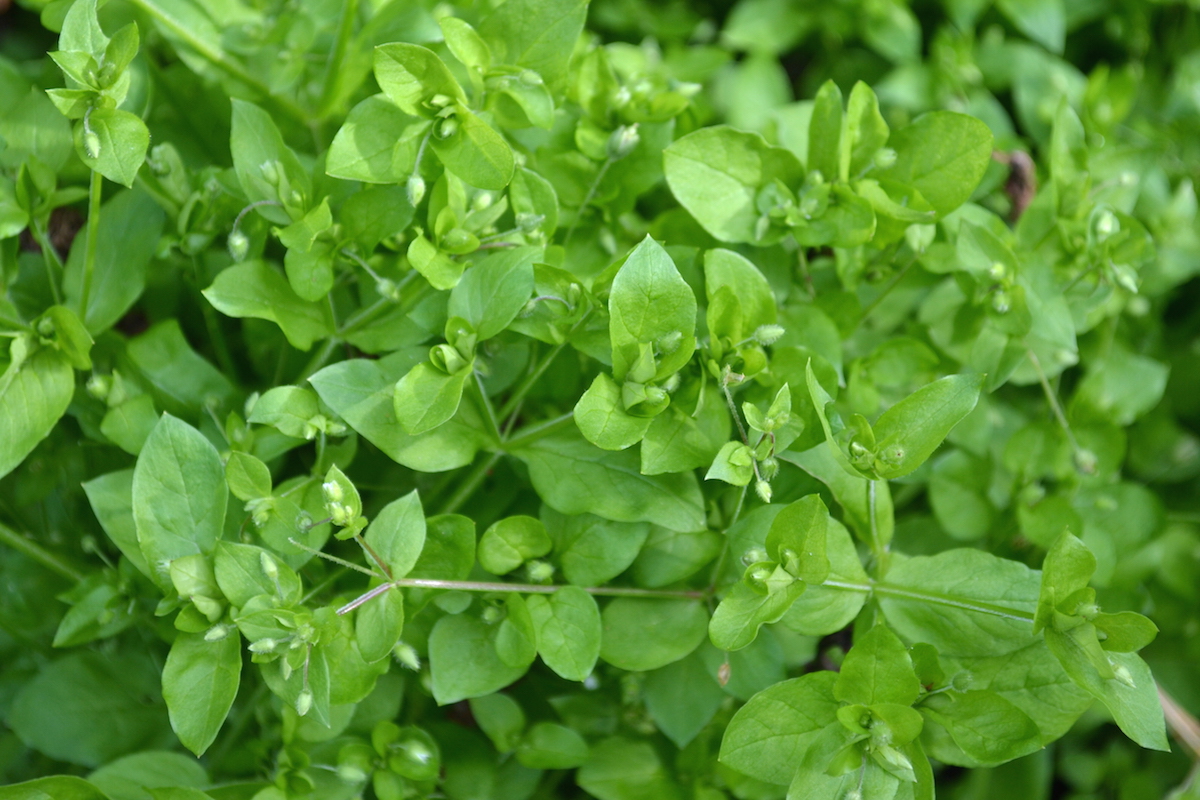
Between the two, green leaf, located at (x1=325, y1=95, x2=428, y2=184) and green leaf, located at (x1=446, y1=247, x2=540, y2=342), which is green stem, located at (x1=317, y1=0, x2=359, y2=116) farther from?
green leaf, located at (x1=446, y1=247, x2=540, y2=342)

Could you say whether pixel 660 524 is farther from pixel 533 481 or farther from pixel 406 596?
pixel 406 596

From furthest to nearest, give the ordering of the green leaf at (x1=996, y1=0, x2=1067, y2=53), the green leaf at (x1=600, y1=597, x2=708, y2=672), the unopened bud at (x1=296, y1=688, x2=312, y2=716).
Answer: the green leaf at (x1=996, y1=0, x2=1067, y2=53) < the green leaf at (x1=600, y1=597, x2=708, y2=672) < the unopened bud at (x1=296, y1=688, x2=312, y2=716)

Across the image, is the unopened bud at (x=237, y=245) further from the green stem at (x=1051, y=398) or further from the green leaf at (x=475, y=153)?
the green stem at (x=1051, y=398)

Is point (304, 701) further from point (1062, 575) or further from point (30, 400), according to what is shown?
point (1062, 575)

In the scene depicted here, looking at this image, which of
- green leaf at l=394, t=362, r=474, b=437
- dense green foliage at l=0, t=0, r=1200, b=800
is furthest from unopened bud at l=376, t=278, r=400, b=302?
green leaf at l=394, t=362, r=474, b=437

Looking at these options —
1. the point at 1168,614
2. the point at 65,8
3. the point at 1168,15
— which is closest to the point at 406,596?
the point at 65,8

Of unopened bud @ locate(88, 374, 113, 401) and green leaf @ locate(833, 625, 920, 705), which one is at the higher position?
unopened bud @ locate(88, 374, 113, 401)

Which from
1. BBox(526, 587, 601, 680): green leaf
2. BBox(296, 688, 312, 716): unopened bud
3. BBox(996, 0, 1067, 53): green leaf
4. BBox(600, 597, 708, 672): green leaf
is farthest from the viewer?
BBox(996, 0, 1067, 53): green leaf

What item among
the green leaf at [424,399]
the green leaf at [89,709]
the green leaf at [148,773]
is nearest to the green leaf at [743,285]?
the green leaf at [424,399]
